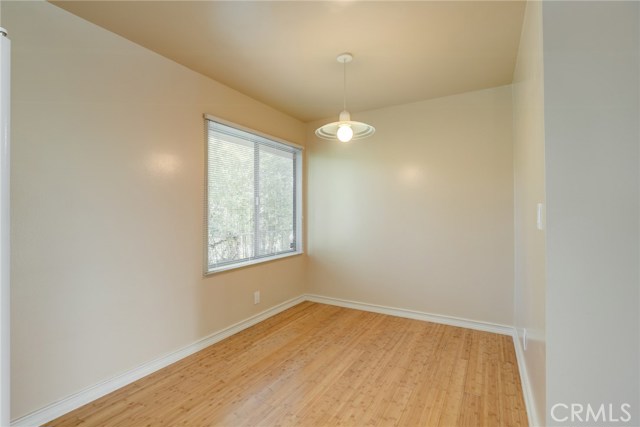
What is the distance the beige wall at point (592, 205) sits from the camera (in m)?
1.22

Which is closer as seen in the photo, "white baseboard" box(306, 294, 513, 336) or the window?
the window

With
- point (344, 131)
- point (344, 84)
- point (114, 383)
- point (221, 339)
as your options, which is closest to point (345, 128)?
point (344, 131)

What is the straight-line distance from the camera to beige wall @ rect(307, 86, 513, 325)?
10.5 feet

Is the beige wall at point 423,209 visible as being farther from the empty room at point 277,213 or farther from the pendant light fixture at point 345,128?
the pendant light fixture at point 345,128

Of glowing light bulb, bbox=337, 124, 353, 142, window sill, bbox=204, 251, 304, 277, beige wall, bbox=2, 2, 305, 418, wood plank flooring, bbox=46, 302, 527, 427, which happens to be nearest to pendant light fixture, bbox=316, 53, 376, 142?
glowing light bulb, bbox=337, 124, 353, 142

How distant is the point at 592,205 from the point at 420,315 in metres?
2.66

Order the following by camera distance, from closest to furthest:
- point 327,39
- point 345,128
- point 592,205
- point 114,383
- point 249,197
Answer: point 592,205 → point 114,383 → point 327,39 → point 345,128 → point 249,197

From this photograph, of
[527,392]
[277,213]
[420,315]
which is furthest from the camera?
[277,213]

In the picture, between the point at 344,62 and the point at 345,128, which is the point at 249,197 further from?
the point at 344,62

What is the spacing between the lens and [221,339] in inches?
119

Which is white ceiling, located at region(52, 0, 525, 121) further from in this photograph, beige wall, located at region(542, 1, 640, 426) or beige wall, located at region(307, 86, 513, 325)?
beige wall, located at region(542, 1, 640, 426)

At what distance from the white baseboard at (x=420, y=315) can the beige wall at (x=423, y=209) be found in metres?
0.06

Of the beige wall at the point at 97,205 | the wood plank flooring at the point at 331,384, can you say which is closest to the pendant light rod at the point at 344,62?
the beige wall at the point at 97,205

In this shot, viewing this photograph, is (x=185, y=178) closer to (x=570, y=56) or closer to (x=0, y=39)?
(x=0, y=39)
